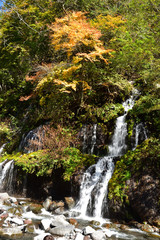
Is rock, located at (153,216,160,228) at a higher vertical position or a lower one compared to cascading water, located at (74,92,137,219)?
lower

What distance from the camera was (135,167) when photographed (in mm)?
6629

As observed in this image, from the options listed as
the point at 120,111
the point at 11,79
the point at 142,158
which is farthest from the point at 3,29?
the point at 142,158

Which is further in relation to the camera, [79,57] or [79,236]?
[79,57]

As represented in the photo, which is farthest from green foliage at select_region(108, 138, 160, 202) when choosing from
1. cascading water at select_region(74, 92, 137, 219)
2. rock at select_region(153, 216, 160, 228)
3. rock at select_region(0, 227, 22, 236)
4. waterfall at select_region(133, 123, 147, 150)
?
rock at select_region(0, 227, 22, 236)

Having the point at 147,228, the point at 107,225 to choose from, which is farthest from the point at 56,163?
the point at 147,228

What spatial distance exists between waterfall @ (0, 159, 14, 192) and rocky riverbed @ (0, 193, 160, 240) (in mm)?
2790

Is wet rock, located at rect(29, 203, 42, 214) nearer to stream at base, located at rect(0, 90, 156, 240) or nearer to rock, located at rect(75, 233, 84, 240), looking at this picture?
stream at base, located at rect(0, 90, 156, 240)

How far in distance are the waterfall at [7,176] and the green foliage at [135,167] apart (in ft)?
16.1

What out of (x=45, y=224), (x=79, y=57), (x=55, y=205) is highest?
(x=79, y=57)

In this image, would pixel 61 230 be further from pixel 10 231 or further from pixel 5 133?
pixel 5 133

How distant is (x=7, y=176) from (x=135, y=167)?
596 centimetres

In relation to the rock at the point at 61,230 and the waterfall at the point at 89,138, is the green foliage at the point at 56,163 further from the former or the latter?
the rock at the point at 61,230

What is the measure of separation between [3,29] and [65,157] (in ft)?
40.2

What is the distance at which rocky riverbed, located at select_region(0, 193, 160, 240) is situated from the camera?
4711 mm
